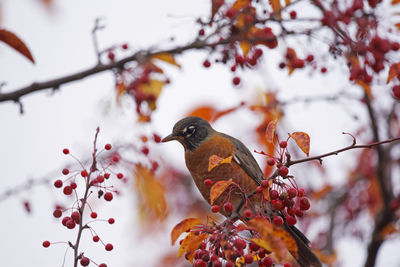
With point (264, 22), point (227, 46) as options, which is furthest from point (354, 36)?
point (227, 46)

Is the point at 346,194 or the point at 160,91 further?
the point at 346,194

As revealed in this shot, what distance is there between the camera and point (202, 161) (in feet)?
11.9

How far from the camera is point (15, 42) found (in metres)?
2.20

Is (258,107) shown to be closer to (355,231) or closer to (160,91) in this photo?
(160,91)

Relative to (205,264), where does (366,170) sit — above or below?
below

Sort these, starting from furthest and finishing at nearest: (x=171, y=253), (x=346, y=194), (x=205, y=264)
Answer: (x=171, y=253) → (x=346, y=194) → (x=205, y=264)

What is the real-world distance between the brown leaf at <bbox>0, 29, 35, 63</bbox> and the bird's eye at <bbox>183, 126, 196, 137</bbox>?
5.85ft

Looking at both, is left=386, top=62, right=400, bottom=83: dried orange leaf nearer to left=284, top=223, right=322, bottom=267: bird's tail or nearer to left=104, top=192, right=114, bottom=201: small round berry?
left=284, top=223, right=322, bottom=267: bird's tail

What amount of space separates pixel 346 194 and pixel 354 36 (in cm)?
245

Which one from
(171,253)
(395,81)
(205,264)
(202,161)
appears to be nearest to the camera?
(205,264)

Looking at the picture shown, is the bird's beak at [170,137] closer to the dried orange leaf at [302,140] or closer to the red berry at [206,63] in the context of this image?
the red berry at [206,63]

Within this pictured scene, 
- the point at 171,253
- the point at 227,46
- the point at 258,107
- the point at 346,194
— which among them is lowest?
the point at 171,253

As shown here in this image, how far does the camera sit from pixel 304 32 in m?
2.66

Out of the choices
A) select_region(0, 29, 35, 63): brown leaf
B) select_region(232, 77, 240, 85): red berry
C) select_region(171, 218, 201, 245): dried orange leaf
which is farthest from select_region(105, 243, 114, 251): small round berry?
select_region(232, 77, 240, 85): red berry
